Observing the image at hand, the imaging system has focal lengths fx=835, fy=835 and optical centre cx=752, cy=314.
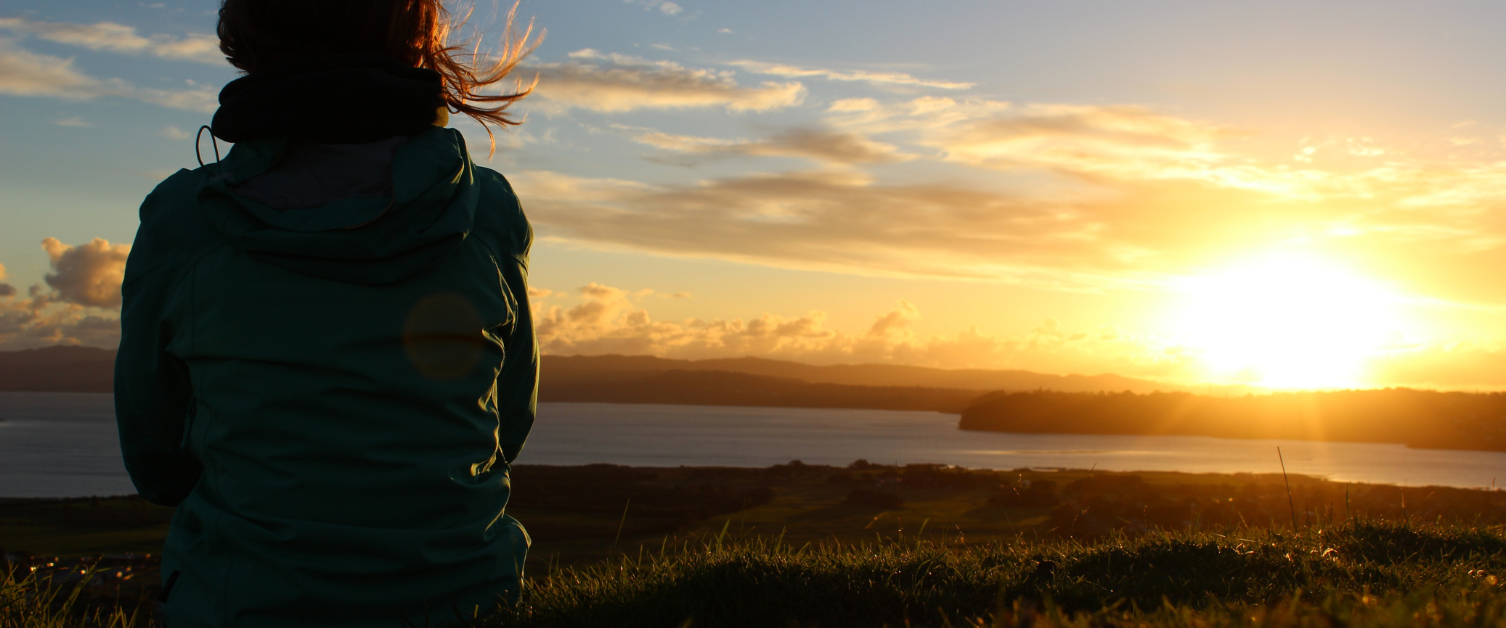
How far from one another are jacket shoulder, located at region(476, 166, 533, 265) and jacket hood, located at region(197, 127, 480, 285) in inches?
5.6

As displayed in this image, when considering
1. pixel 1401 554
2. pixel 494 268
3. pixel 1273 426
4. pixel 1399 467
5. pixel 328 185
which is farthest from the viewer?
pixel 1273 426

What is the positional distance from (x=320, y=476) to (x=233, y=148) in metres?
0.73

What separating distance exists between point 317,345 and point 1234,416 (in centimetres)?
20655

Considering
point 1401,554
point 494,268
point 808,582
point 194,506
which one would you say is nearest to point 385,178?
point 494,268

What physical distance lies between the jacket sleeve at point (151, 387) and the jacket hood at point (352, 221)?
7.2 inches

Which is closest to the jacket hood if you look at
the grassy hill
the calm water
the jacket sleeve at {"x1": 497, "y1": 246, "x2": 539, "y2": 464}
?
the jacket sleeve at {"x1": 497, "y1": 246, "x2": 539, "y2": 464}

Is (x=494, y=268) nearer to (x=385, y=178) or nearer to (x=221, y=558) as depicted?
(x=385, y=178)

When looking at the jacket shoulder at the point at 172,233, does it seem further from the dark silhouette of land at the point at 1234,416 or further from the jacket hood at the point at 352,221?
the dark silhouette of land at the point at 1234,416

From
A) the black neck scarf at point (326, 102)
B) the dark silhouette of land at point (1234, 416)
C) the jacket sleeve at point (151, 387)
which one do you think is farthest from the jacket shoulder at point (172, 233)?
the dark silhouette of land at point (1234, 416)

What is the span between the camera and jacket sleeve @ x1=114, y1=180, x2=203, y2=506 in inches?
66.1

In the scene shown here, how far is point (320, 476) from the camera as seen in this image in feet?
5.32

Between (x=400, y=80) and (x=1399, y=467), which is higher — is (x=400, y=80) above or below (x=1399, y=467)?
above

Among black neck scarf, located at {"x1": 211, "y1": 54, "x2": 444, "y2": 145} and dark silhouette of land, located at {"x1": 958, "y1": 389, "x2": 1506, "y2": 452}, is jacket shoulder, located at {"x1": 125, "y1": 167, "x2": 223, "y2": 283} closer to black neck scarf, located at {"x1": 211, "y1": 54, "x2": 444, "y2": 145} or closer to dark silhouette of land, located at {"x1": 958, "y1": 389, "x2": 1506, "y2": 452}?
black neck scarf, located at {"x1": 211, "y1": 54, "x2": 444, "y2": 145}

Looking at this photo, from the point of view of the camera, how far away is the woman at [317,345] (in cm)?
161
